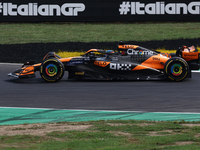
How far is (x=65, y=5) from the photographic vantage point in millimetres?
23734

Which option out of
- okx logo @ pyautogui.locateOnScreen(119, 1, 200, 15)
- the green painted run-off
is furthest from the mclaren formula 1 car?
okx logo @ pyautogui.locateOnScreen(119, 1, 200, 15)

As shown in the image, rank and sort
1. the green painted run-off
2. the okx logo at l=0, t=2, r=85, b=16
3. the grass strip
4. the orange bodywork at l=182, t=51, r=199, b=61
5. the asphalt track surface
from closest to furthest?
1. the grass strip
2. the green painted run-off
3. the asphalt track surface
4. the orange bodywork at l=182, t=51, r=199, b=61
5. the okx logo at l=0, t=2, r=85, b=16

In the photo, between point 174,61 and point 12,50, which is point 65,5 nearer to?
point 12,50

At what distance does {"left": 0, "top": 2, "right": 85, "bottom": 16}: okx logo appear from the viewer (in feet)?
77.8

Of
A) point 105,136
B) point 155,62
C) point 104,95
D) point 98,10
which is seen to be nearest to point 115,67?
point 155,62

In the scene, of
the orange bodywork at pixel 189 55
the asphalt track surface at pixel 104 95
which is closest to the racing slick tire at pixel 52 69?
the asphalt track surface at pixel 104 95

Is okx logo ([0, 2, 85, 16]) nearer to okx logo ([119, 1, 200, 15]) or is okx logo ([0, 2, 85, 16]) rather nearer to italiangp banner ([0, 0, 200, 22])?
italiangp banner ([0, 0, 200, 22])

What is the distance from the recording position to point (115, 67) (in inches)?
498

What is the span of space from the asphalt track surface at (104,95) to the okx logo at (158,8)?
10.9 m

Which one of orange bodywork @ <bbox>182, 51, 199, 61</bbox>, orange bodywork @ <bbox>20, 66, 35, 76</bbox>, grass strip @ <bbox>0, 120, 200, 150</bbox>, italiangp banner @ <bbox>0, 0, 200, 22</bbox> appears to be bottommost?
grass strip @ <bbox>0, 120, 200, 150</bbox>

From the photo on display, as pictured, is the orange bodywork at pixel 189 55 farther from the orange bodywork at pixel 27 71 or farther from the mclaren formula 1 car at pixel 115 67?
the orange bodywork at pixel 27 71

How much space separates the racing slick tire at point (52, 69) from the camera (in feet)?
40.9

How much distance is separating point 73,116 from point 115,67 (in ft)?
15.8

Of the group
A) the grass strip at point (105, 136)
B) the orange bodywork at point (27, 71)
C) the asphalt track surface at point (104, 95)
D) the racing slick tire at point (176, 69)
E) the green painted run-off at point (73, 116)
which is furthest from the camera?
the orange bodywork at point (27, 71)
